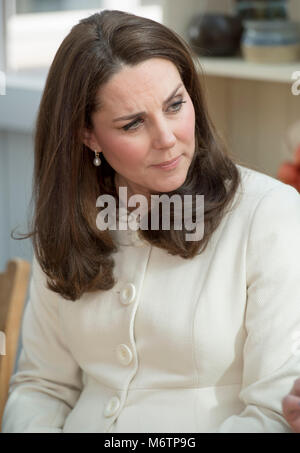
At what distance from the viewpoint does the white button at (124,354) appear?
1.23 m

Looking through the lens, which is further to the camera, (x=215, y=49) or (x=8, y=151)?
(x=8, y=151)

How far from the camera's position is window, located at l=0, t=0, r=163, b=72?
7.90 ft

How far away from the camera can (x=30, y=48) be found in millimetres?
2484

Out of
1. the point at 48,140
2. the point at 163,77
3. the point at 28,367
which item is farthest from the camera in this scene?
the point at 28,367

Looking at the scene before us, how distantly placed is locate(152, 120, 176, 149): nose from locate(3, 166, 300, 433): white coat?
0.16m

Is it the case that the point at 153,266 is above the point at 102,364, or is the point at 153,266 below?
above

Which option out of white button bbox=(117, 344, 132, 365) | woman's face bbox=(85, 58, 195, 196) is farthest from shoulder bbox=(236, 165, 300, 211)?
white button bbox=(117, 344, 132, 365)

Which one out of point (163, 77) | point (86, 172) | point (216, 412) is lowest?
point (216, 412)

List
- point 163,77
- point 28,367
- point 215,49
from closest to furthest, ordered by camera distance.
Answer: point 163,77, point 28,367, point 215,49

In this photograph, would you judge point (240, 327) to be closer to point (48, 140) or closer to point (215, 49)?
point (48, 140)

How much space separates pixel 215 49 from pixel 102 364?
946 mm

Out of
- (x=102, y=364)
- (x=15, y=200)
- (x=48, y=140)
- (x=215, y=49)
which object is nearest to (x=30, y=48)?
(x=15, y=200)
